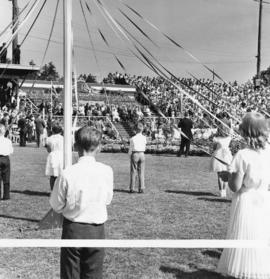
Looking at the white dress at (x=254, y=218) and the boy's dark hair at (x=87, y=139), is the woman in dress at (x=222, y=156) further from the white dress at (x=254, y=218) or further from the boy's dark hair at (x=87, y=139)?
the boy's dark hair at (x=87, y=139)

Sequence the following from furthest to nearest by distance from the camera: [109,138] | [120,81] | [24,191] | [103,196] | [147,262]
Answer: [120,81], [109,138], [24,191], [147,262], [103,196]

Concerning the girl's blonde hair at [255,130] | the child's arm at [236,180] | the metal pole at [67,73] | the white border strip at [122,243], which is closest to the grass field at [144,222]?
the metal pole at [67,73]

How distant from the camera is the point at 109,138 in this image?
2444cm

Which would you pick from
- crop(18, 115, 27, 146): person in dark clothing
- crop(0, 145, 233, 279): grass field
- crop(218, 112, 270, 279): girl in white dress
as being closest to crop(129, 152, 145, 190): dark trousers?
crop(0, 145, 233, 279): grass field

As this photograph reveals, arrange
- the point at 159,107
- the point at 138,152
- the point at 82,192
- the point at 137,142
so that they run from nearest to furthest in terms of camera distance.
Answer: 1. the point at 82,192
2. the point at 137,142
3. the point at 138,152
4. the point at 159,107

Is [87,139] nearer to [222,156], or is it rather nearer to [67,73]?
Result: [67,73]

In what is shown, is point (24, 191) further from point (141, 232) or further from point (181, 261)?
point (181, 261)

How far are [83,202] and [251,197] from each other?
1.50m

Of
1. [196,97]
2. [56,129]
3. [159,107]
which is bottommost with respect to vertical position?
[56,129]

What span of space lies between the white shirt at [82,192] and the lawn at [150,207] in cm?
280

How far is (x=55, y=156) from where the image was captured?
8891 millimetres

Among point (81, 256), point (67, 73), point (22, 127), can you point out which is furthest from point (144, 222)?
point (22, 127)

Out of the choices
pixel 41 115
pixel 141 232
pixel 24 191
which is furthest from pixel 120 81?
pixel 141 232

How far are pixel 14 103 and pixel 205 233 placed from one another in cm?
2154
